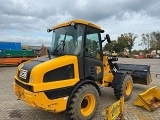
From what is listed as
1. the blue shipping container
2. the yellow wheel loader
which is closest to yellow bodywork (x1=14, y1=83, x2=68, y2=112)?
the yellow wheel loader

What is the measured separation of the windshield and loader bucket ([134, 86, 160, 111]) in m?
2.69

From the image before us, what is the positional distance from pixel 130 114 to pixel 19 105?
3623 mm

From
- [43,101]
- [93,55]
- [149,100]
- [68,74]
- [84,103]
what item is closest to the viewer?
[43,101]

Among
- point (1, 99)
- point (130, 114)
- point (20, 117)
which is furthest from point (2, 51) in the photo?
point (130, 114)

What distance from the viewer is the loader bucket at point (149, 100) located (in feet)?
21.8

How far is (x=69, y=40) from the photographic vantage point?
592 centimetres

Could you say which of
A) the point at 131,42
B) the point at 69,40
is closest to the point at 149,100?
the point at 69,40

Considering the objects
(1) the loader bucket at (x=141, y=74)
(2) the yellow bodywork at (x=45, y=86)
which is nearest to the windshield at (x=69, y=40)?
(2) the yellow bodywork at (x=45, y=86)

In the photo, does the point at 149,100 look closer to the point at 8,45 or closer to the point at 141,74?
the point at 141,74

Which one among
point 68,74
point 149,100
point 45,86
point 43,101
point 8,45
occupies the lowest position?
point 149,100

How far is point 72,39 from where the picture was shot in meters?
5.87

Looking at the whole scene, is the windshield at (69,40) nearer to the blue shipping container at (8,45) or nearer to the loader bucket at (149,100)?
the loader bucket at (149,100)

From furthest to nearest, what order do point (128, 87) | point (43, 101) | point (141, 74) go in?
point (141, 74)
point (128, 87)
point (43, 101)

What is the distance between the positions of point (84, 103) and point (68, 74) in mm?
995
